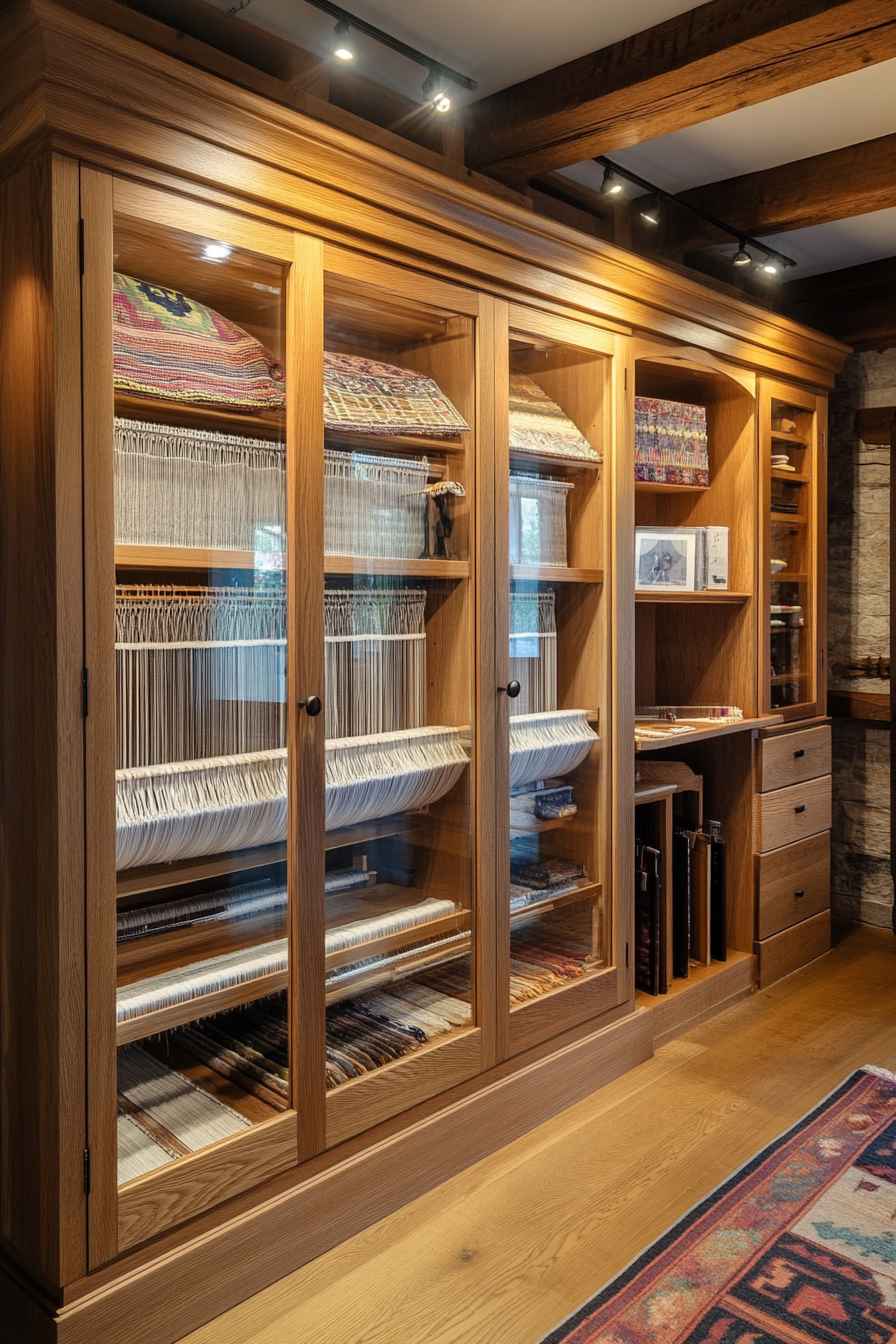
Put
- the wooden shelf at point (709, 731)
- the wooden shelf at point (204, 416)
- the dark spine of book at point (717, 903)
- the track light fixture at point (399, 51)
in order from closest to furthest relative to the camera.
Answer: the wooden shelf at point (204, 416) → the track light fixture at point (399, 51) → the wooden shelf at point (709, 731) → the dark spine of book at point (717, 903)

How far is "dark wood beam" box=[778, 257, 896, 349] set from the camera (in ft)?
12.4

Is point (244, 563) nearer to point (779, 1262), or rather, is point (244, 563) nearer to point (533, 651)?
point (533, 651)

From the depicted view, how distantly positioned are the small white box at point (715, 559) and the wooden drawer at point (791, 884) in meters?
0.93

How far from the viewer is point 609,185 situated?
2.79 metres

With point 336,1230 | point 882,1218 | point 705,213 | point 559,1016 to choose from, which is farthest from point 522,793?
point 705,213

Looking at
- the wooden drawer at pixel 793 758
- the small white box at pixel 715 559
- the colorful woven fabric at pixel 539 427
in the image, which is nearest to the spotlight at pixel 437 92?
the colorful woven fabric at pixel 539 427

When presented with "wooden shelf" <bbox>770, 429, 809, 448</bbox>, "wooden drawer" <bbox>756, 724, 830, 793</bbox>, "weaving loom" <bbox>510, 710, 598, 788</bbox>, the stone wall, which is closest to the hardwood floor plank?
"wooden drawer" <bbox>756, 724, 830, 793</bbox>

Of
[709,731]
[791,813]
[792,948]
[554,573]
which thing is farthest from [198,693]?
[792,948]

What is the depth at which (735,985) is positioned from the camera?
3328 millimetres

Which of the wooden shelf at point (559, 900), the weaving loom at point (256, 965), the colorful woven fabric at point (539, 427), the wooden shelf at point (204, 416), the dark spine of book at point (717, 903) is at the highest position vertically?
the colorful woven fabric at point (539, 427)

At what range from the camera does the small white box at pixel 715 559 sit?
3.22m

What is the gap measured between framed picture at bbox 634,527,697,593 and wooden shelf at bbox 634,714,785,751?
44 centimetres

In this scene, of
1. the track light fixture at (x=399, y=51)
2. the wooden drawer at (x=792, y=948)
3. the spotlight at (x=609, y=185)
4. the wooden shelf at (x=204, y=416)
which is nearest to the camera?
the wooden shelf at (x=204, y=416)

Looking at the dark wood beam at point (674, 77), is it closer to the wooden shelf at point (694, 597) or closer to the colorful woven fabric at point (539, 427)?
the colorful woven fabric at point (539, 427)
